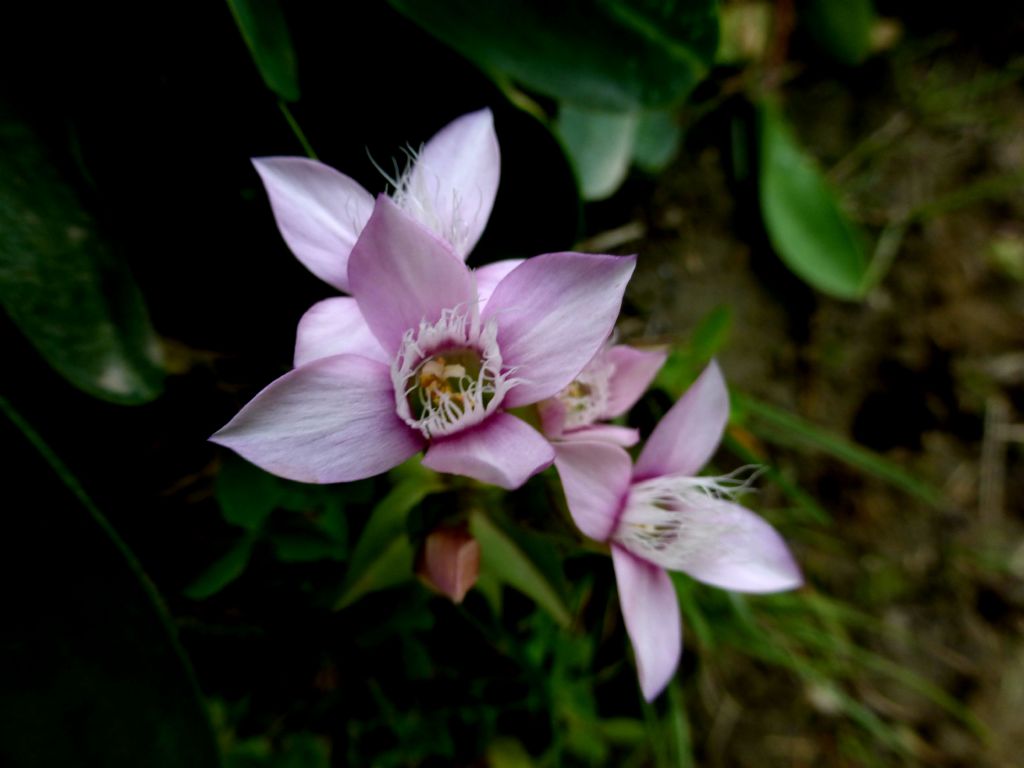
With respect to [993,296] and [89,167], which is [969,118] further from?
[89,167]

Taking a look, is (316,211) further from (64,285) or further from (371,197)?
(64,285)

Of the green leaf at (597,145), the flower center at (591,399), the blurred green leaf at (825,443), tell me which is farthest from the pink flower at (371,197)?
the blurred green leaf at (825,443)

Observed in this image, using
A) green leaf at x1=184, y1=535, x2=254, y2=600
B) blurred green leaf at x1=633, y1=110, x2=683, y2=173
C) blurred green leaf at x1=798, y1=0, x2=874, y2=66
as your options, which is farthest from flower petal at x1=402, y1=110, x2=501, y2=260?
blurred green leaf at x1=798, y1=0, x2=874, y2=66

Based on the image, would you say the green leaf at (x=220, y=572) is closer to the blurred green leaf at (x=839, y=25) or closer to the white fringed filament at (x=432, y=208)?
the white fringed filament at (x=432, y=208)

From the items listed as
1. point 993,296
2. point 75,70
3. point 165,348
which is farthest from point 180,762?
point 993,296

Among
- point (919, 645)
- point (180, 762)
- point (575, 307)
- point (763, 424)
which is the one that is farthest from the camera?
point (919, 645)

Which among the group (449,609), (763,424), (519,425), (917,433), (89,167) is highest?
(89,167)
